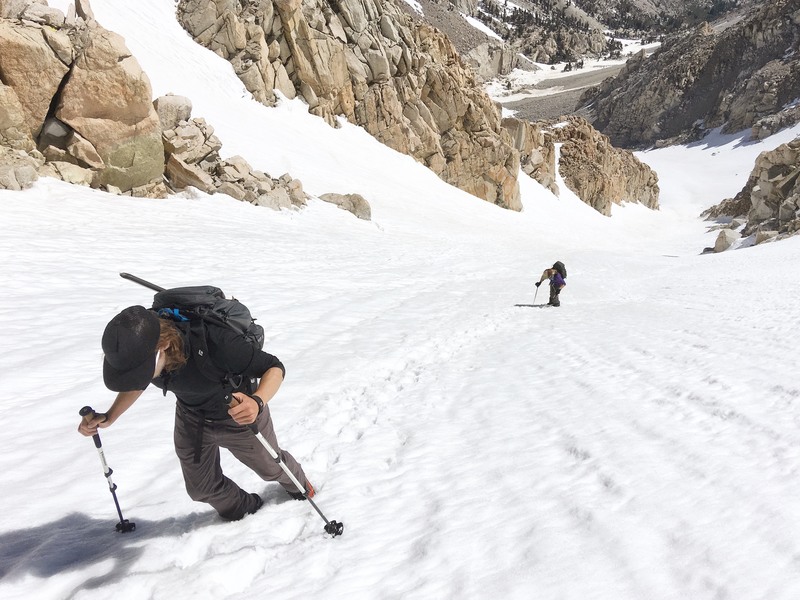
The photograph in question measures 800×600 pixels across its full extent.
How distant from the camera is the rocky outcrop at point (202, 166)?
55.8 ft

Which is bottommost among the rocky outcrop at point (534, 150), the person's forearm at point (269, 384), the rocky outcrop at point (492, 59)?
the person's forearm at point (269, 384)

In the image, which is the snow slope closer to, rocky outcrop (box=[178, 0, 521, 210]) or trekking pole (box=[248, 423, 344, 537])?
trekking pole (box=[248, 423, 344, 537])

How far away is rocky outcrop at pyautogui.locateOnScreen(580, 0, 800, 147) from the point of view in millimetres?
89250

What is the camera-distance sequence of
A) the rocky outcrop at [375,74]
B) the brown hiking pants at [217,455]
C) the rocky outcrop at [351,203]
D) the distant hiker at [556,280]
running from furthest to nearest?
1. the rocky outcrop at [375,74]
2. the rocky outcrop at [351,203]
3. the distant hiker at [556,280]
4. the brown hiking pants at [217,455]

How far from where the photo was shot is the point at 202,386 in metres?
2.78

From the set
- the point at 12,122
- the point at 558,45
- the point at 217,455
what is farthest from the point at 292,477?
the point at 558,45

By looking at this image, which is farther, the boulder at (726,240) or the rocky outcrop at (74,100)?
the boulder at (726,240)

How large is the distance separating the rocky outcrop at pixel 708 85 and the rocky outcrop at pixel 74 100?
10225 cm

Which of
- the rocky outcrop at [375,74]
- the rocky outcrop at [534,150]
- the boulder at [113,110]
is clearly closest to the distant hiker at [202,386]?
the boulder at [113,110]

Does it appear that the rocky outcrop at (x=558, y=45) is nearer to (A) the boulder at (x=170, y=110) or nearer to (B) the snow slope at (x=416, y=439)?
(A) the boulder at (x=170, y=110)

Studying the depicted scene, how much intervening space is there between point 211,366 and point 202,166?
17637mm

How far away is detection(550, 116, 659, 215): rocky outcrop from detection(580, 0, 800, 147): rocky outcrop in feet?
113

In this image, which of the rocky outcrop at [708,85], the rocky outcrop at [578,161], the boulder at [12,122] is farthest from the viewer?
the rocky outcrop at [708,85]

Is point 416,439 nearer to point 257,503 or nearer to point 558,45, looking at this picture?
point 257,503
